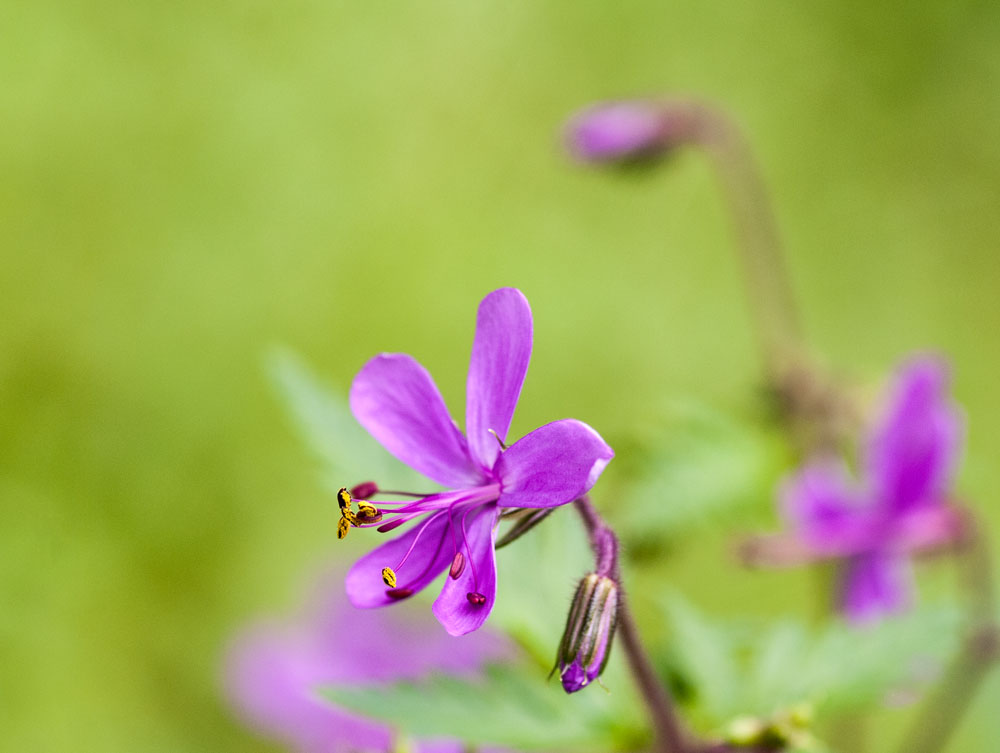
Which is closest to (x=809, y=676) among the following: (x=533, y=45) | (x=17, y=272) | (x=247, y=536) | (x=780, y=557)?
(x=780, y=557)

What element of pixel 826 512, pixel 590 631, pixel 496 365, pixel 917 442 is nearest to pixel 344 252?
pixel 826 512

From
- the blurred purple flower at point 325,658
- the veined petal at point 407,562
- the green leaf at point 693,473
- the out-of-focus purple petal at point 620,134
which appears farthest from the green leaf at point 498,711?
the out-of-focus purple petal at point 620,134

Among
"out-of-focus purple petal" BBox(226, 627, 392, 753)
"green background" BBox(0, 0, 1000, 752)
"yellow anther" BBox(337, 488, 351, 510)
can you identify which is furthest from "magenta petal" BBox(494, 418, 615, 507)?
"green background" BBox(0, 0, 1000, 752)

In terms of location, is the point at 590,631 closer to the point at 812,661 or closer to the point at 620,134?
the point at 812,661

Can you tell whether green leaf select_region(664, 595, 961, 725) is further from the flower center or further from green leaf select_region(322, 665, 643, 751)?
the flower center

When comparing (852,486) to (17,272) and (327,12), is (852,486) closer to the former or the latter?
(17,272)

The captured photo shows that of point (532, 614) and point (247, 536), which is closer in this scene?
point (532, 614)
